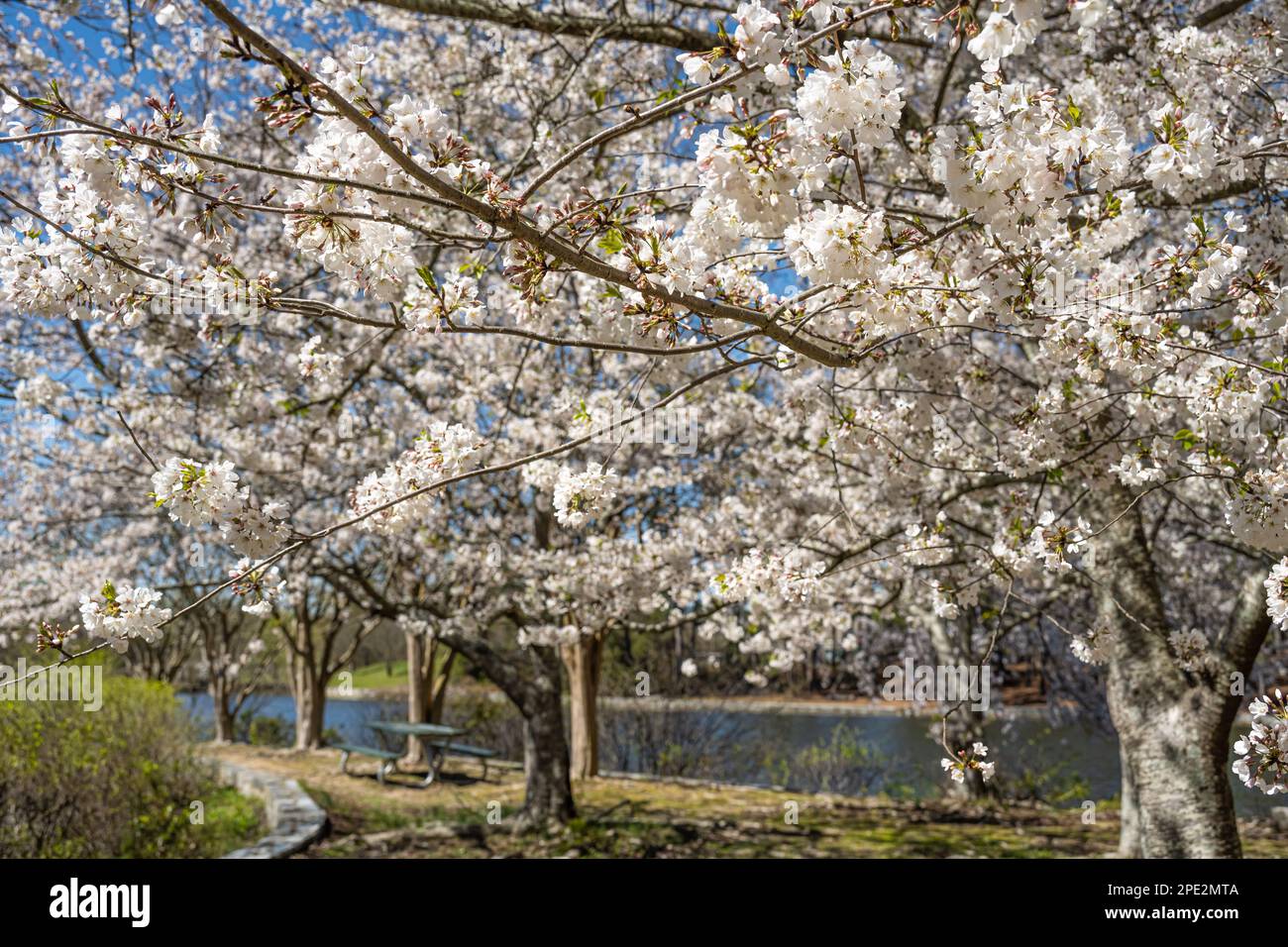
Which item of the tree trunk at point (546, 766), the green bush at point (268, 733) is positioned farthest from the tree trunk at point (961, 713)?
the green bush at point (268, 733)

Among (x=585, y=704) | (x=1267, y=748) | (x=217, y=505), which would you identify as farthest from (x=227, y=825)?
(x=1267, y=748)

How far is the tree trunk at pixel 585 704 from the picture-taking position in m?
10.6

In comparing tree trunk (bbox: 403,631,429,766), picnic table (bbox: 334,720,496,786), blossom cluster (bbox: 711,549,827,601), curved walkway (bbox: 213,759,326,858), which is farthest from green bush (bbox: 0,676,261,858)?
tree trunk (bbox: 403,631,429,766)

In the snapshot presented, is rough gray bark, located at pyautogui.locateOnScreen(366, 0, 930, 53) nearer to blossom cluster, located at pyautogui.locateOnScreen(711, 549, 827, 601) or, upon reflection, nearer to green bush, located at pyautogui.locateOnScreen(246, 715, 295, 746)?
blossom cluster, located at pyautogui.locateOnScreen(711, 549, 827, 601)

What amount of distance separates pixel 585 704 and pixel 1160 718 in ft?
23.9

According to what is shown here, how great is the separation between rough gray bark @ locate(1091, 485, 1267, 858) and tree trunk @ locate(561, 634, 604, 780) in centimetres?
669

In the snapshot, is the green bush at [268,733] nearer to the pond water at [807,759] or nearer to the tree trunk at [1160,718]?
the pond water at [807,759]

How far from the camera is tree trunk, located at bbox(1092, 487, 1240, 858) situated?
4.16 m

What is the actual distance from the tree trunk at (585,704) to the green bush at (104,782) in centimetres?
444

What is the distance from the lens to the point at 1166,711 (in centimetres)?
435
